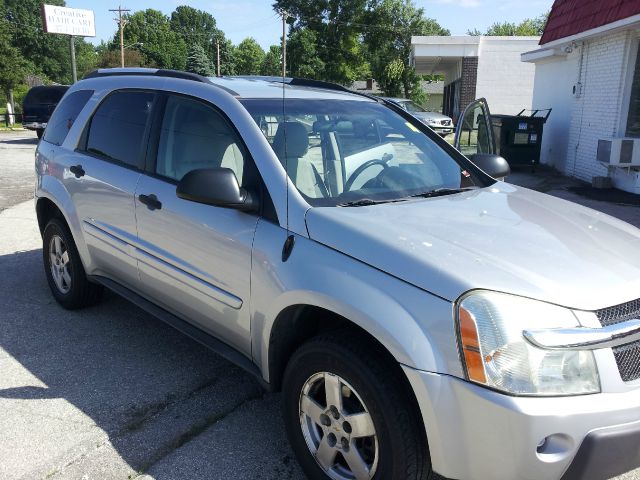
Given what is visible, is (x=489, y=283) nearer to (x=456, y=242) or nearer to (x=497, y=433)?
(x=456, y=242)

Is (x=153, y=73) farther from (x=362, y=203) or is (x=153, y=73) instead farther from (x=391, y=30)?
(x=391, y=30)

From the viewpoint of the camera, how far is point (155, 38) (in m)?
93.4

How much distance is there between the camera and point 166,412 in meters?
3.34

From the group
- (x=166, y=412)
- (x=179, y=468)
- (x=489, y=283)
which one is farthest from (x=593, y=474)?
(x=166, y=412)

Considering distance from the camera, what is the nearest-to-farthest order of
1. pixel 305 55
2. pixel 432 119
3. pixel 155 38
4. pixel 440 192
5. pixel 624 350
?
pixel 624 350, pixel 440 192, pixel 432 119, pixel 305 55, pixel 155 38

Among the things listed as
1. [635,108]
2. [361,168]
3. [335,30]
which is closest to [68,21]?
[335,30]

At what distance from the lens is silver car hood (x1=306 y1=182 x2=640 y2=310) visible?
6.98 feet

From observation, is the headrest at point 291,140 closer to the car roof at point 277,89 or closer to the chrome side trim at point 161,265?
the car roof at point 277,89

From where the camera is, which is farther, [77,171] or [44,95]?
[44,95]

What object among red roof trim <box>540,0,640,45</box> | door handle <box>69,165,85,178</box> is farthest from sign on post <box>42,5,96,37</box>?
door handle <box>69,165,85,178</box>

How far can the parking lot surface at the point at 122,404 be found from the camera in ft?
9.39

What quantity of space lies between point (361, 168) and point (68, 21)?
47.7 meters

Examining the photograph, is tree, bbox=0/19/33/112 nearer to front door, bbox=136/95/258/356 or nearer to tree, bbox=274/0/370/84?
tree, bbox=274/0/370/84

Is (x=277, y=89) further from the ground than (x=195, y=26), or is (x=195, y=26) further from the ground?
(x=195, y=26)
